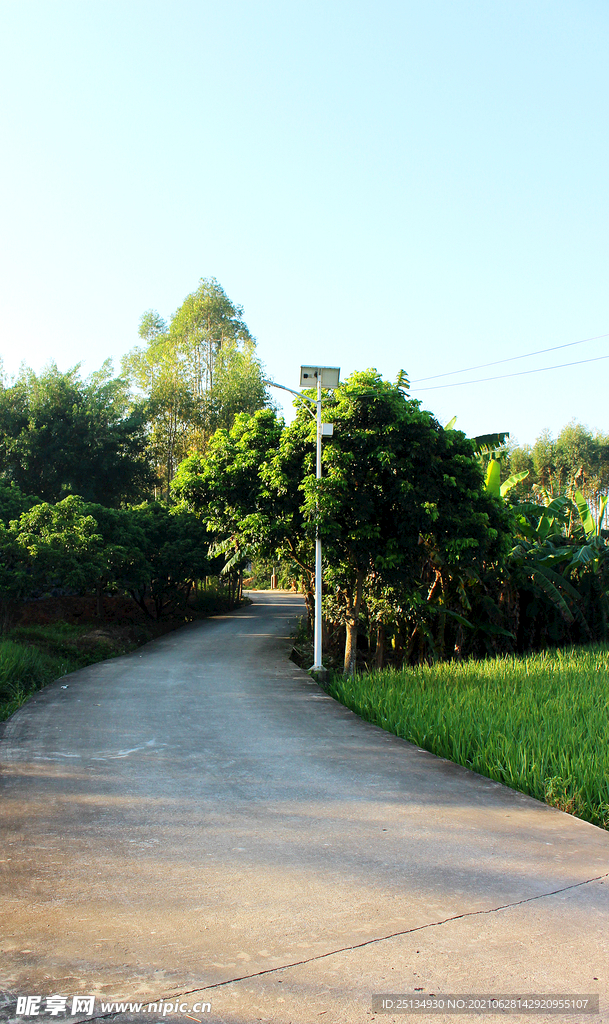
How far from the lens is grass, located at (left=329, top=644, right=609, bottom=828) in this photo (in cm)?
558

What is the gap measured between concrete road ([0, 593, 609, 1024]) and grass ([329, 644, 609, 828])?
Answer: 258mm

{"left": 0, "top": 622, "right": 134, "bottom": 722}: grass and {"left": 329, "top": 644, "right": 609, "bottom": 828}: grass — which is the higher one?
{"left": 329, "top": 644, "right": 609, "bottom": 828}: grass

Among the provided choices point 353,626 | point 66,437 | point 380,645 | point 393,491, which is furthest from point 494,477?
point 66,437

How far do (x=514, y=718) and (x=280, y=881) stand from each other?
13.9ft

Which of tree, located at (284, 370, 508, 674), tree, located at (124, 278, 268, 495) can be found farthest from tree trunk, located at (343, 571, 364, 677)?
tree, located at (124, 278, 268, 495)

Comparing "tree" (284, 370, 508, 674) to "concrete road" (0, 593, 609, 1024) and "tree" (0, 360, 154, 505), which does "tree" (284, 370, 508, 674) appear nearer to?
"concrete road" (0, 593, 609, 1024)

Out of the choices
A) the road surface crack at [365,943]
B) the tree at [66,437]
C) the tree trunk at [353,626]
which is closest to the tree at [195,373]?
the tree at [66,437]

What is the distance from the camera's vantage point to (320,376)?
13.2 meters

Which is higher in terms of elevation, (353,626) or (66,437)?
(66,437)

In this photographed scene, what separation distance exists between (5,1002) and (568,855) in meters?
3.20

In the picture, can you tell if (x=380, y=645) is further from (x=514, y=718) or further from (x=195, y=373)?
(x=195, y=373)

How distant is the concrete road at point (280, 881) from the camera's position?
2875 mm

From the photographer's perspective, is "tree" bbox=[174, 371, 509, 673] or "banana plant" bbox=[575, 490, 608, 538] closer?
"tree" bbox=[174, 371, 509, 673]

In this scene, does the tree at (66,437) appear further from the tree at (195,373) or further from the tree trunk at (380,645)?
the tree trunk at (380,645)
